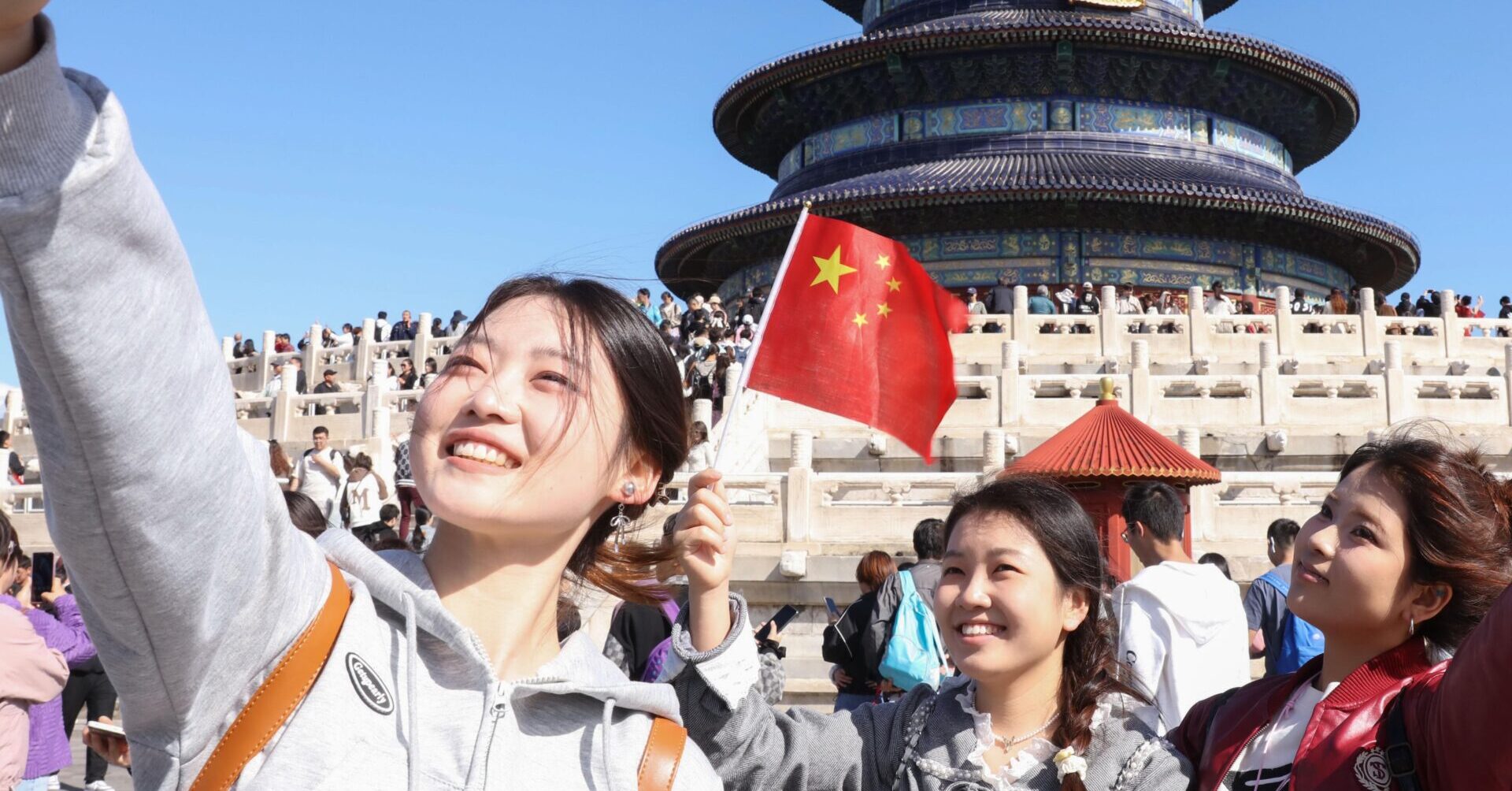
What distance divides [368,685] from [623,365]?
0.63 metres

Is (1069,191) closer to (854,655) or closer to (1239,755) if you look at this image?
(854,655)

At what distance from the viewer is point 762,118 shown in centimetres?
3089

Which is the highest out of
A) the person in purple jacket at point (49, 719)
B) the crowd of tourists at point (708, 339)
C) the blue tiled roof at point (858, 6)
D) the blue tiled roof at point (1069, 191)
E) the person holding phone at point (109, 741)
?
the blue tiled roof at point (858, 6)

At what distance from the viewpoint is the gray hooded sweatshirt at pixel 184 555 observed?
1.13 m

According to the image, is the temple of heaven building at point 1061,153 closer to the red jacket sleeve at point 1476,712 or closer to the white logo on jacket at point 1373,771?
the white logo on jacket at point 1373,771

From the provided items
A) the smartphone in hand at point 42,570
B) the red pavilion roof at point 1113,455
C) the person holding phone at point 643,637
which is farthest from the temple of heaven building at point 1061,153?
the person holding phone at point 643,637

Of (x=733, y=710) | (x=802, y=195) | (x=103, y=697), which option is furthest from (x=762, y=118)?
(x=733, y=710)

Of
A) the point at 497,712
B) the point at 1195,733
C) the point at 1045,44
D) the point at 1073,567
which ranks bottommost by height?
the point at 1195,733

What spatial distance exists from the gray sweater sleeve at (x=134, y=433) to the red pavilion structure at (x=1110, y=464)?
6427mm

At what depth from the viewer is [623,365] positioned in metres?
2.03

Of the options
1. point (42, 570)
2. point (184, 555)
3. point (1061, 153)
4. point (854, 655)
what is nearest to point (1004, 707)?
point (184, 555)

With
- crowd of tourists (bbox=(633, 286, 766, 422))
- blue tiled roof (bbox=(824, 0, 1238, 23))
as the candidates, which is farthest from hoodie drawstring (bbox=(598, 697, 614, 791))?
blue tiled roof (bbox=(824, 0, 1238, 23))

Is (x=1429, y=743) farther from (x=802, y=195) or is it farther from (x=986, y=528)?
(x=802, y=195)

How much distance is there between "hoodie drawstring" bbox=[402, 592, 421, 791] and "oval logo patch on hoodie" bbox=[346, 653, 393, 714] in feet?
0.09
